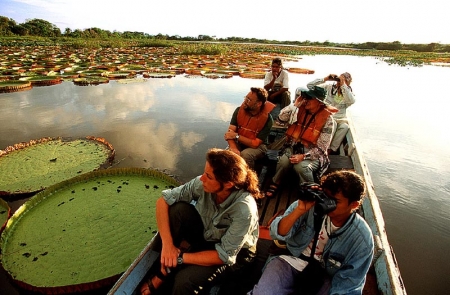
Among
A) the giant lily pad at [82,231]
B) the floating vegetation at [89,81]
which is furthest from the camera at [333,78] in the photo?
the floating vegetation at [89,81]

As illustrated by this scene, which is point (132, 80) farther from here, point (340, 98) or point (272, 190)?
point (272, 190)

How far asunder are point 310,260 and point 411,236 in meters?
2.80

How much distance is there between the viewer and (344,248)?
1.64 m

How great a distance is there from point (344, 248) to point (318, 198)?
419 mm

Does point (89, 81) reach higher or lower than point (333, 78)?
lower

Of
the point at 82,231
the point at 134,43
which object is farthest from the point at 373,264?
the point at 134,43

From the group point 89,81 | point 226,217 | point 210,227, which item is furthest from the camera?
point 89,81

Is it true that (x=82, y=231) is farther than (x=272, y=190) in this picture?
No

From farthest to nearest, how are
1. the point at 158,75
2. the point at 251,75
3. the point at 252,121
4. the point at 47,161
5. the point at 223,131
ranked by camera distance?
the point at 251,75, the point at 158,75, the point at 223,131, the point at 47,161, the point at 252,121

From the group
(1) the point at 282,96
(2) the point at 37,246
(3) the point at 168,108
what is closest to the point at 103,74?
(3) the point at 168,108

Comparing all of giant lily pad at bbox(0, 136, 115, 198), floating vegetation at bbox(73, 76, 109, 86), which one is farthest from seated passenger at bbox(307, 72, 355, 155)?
floating vegetation at bbox(73, 76, 109, 86)

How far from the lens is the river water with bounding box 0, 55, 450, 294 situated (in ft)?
11.9

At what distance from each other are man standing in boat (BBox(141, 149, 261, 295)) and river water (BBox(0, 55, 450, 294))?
2.03m

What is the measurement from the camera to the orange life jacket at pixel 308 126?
10.2 feet
